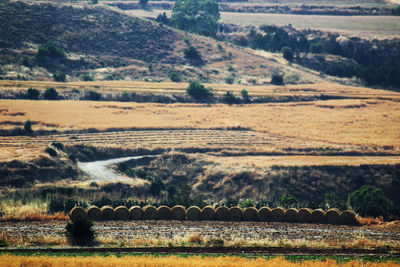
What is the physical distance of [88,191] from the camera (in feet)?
171

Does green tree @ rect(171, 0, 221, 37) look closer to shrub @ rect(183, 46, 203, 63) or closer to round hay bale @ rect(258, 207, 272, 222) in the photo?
shrub @ rect(183, 46, 203, 63)

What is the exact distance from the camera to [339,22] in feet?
600

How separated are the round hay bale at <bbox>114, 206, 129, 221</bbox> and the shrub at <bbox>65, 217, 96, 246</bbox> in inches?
236

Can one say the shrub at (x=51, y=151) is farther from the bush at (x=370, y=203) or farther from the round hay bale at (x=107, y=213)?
the bush at (x=370, y=203)

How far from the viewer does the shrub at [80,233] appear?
111 feet

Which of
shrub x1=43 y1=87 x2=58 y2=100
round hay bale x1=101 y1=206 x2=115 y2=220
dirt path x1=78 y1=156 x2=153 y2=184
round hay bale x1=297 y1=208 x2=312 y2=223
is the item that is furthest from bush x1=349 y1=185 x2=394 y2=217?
shrub x1=43 y1=87 x2=58 y2=100

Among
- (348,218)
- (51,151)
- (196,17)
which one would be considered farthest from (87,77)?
(348,218)

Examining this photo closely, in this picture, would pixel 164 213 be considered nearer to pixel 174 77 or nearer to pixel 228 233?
pixel 228 233

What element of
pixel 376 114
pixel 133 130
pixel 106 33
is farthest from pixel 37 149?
pixel 106 33

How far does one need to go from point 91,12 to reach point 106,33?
11.3 metres

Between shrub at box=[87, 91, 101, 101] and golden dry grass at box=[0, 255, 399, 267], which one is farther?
shrub at box=[87, 91, 101, 101]

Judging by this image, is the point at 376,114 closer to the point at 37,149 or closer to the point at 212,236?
the point at 37,149

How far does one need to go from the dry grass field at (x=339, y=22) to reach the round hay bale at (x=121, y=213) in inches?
5366

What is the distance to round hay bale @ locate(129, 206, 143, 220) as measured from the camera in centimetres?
4056
